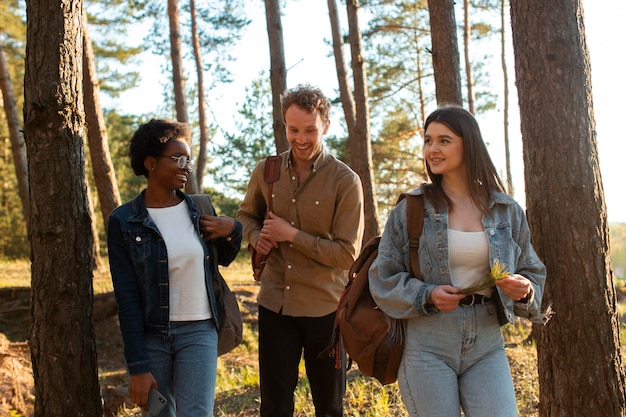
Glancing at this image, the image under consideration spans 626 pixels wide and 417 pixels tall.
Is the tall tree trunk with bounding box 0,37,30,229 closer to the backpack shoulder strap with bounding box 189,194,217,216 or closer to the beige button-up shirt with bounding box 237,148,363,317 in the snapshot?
the beige button-up shirt with bounding box 237,148,363,317

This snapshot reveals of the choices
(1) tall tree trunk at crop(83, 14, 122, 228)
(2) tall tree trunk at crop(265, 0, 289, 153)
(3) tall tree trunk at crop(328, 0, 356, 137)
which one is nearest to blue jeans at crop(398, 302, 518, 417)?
(2) tall tree trunk at crop(265, 0, 289, 153)

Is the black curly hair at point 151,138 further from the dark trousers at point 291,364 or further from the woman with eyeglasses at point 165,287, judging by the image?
the dark trousers at point 291,364

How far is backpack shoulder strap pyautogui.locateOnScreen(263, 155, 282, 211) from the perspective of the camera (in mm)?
4332

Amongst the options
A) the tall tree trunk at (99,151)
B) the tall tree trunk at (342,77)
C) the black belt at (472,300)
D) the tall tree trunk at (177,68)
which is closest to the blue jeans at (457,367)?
the black belt at (472,300)

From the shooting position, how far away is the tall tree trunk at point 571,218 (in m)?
4.15

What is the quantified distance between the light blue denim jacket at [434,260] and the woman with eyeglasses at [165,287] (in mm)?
984

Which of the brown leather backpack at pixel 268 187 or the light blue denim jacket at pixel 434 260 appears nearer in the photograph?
the light blue denim jacket at pixel 434 260

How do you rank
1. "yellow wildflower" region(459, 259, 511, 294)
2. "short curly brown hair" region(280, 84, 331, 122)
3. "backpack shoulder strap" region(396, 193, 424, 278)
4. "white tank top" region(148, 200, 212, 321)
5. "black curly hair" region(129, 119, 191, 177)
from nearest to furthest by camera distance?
"yellow wildflower" region(459, 259, 511, 294)
"backpack shoulder strap" region(396, 193, 424, 278)
"white tank top" region(148, 200, 212, 321)
"black curly hair" region(129, 119, 191, 177)
"short curly brown hair" region(280, 84, 331, 122)

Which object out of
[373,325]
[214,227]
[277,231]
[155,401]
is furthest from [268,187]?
[155,401]

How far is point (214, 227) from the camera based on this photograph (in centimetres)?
371

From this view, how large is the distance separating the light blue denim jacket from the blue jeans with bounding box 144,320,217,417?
986mm

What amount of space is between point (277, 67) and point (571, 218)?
5.85 m

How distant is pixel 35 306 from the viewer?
3916 millimetres

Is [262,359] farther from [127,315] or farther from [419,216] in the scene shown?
[419,216]
